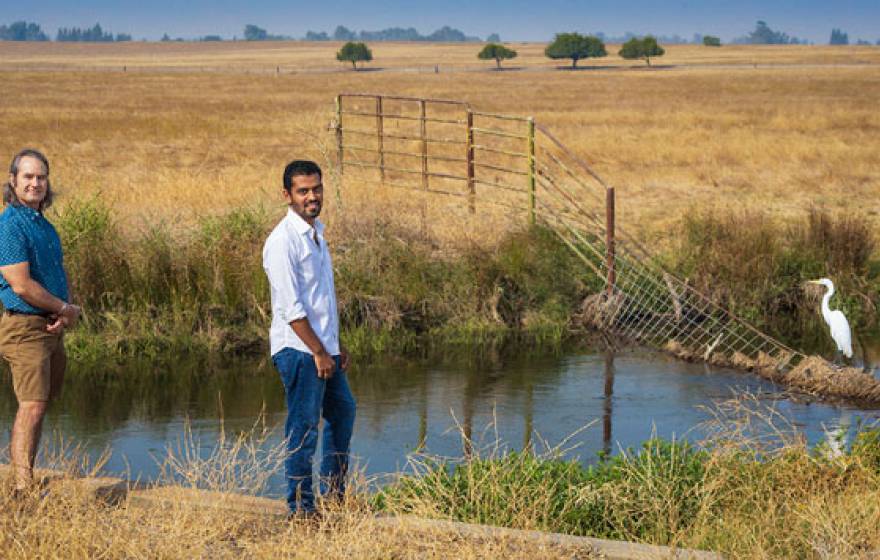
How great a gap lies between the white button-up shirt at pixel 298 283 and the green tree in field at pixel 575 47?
381 ft

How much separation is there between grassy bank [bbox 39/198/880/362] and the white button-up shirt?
20.7 ft

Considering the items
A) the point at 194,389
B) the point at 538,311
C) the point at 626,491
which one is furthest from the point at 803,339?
the point at 626,491

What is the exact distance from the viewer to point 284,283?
549cm

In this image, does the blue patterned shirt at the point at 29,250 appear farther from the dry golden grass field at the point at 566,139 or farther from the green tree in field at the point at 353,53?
the green tree in field at the point at 353,53

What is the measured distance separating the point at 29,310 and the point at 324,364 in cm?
144

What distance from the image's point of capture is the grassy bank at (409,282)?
12.0 metres

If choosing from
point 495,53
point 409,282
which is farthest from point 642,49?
point 409,282

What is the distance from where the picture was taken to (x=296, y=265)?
18.3 ft

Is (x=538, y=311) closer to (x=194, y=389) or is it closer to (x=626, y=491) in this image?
(x=194, y=389)

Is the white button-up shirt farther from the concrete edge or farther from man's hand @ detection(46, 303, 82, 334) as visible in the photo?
man's hand @ detection(46, 303, 82, 334)

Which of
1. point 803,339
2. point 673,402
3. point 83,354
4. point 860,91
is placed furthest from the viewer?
point 860,91

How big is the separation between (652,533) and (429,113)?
1619 inches

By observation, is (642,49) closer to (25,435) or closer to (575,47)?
(575,47)

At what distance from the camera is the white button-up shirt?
551cm
